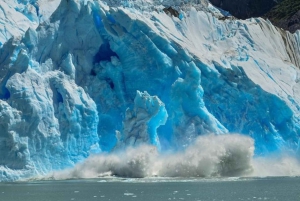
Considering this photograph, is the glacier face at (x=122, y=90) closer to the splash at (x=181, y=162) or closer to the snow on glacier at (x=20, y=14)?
the splash at (x=181, y=162)

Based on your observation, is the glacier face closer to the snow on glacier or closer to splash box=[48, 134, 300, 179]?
splash box=[48, 134, 300, 179]

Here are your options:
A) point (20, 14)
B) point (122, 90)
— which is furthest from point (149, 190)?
point (20, 14)

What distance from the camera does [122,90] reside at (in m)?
31.8

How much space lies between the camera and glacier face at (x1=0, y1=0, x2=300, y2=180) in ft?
94.8

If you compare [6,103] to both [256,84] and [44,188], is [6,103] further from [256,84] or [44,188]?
[256,84]

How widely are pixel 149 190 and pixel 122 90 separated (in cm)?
982

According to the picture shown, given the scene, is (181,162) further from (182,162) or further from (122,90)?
(122,90)

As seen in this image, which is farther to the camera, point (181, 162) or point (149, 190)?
point (181, 162)

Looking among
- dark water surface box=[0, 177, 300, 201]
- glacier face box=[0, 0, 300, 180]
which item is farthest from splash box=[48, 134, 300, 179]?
dark water surface box=[0, 177, 300, 201]

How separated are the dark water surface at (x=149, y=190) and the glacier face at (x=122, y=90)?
2.38 metres

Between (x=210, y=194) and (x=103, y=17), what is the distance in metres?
14.1

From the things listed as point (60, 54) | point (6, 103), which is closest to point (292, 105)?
point (60, 54)

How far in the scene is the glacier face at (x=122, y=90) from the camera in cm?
2889

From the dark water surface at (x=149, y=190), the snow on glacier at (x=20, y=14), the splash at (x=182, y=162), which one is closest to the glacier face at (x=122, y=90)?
the splash at (x=182, y=162)
